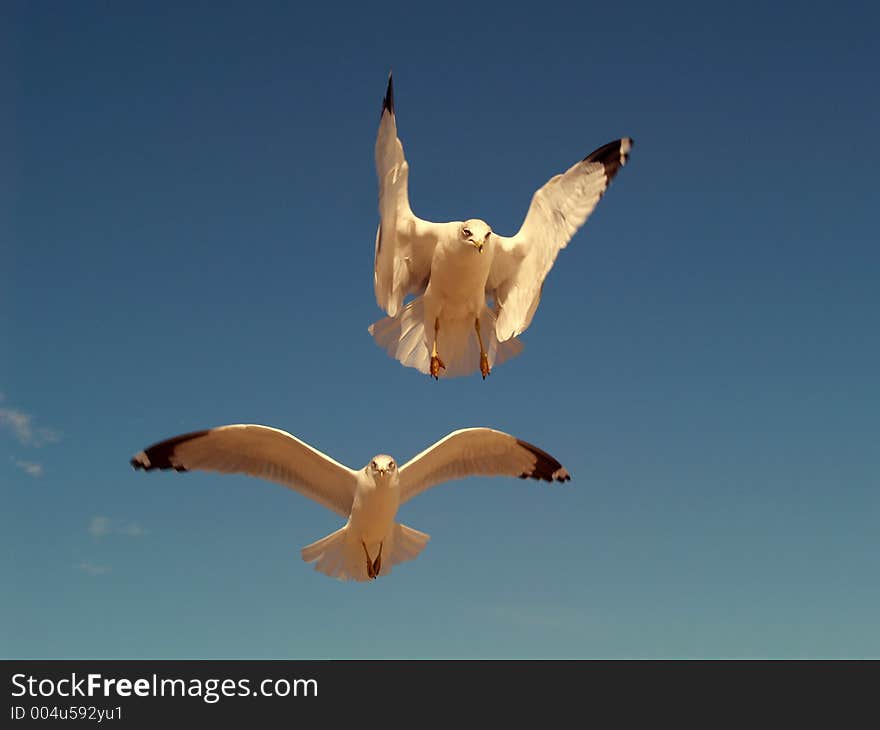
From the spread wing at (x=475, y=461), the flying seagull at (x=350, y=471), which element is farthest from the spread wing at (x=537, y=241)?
the flying seagull at (x=350, y=471)

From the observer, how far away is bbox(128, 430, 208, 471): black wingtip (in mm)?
9289

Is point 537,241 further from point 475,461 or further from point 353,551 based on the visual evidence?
point 353,551

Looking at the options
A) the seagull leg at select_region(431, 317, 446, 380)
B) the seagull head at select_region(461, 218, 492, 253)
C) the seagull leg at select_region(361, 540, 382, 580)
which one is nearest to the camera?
the seagull head at select_region(461, 218, 492, 253)

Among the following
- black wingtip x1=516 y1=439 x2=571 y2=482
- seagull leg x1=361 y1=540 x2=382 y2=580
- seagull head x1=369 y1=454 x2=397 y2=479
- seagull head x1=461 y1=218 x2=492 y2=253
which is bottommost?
seagull leg x1=361 y1=540 x2=382 y2=580

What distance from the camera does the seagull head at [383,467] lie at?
30.2 feet

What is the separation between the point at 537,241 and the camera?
9336 millimetres

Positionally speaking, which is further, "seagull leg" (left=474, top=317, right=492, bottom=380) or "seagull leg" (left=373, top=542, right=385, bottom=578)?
"seagull leg" (left=373, top=542, right=385, bottom=578)

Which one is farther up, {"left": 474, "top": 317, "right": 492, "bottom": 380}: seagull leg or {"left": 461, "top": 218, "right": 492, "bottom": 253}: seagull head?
{"left": 461, "top": 218, "right": 492, "bottom": 253}: seagull head

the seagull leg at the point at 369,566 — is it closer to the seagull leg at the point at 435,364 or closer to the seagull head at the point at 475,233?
the seagull leg at the point at 435,364

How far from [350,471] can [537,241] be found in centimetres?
236

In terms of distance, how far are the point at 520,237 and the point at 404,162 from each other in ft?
4.52

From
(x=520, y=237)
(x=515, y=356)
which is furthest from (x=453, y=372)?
(x=520, y=237)

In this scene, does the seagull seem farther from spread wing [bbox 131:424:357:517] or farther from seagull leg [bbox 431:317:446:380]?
spread wing [bbox 131:424:357:517]

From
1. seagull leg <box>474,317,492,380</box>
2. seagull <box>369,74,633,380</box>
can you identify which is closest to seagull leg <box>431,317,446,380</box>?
seagull <box>369,74,633,380</box>
